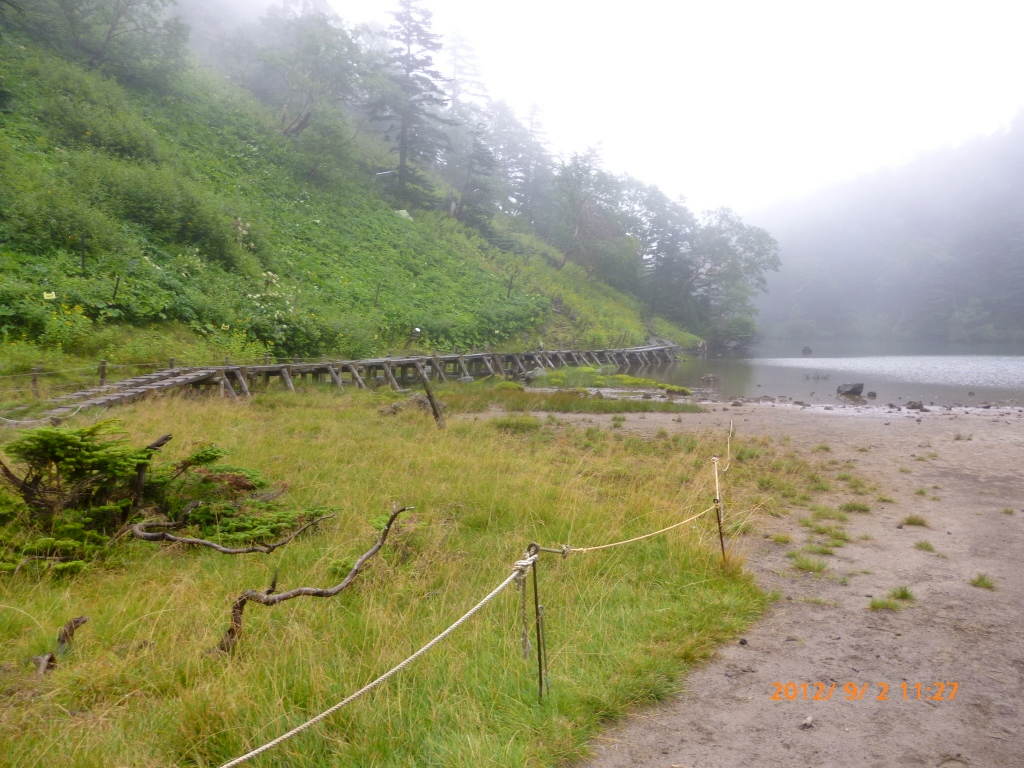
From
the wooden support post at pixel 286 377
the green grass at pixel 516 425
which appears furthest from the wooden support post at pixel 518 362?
the green grass at pixel 516 425

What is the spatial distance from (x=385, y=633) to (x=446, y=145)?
50.4 metres

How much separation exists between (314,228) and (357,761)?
106ft

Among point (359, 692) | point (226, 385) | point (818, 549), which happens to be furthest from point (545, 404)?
point (359, 692)

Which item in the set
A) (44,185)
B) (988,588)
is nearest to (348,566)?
(988,588)

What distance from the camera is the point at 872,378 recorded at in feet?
117

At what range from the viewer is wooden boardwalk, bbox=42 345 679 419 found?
1239 centimetres

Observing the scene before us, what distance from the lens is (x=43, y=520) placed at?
5484 millimetres

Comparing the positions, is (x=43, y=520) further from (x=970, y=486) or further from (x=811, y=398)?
(x=811, y=398)

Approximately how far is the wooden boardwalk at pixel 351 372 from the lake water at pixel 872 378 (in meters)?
6.54

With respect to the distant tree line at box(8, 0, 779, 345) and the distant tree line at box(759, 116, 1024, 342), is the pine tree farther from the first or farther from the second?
the distant tree line at box(759, 116, 1024, 342)

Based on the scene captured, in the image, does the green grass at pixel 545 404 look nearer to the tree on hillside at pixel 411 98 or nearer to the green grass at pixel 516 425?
the green grass at pixel 516 425

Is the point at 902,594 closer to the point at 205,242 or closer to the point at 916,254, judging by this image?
the point at 205,242
